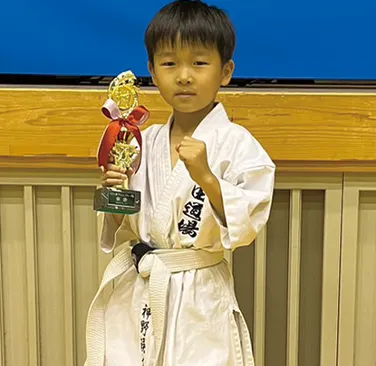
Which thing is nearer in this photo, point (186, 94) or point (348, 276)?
point (186, 94)

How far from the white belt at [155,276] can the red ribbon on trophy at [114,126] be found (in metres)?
0.19

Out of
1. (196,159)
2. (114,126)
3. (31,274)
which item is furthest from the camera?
(31,274)

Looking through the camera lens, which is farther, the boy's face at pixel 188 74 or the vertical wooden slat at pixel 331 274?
the vertical wooden slat at pixel 331 274

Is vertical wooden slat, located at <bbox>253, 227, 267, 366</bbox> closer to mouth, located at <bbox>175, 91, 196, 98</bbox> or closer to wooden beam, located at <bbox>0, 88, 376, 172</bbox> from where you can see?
wooden beam, located at <bbox>0, 88, 376, 172</bbox>

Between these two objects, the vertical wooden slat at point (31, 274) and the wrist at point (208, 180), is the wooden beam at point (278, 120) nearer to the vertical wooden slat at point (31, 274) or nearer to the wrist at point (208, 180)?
the vertical wooden slat at point (31, 274)

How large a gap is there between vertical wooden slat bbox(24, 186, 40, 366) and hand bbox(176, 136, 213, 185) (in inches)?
26.4

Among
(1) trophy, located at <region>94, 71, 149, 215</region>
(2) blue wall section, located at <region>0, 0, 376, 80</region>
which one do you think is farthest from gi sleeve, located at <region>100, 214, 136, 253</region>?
(2) blue wall section, located at <region>0, 0, 376, 80</region>

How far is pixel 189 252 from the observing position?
1164mm

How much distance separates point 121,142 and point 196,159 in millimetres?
169

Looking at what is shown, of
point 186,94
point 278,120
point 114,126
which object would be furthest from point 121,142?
point 278,120

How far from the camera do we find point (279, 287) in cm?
165

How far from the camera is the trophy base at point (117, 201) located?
3.59 ft

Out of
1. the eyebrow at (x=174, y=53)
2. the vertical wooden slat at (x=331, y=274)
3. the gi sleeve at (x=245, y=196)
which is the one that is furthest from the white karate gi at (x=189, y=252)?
the vertical wooden slat at (x=331, y=274)

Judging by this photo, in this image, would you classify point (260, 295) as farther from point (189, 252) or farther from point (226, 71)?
point (226, 71)
